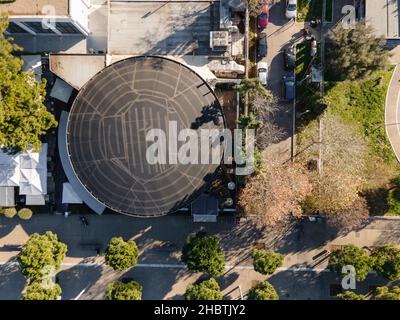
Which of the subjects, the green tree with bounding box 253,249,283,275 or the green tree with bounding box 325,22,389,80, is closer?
the green tree with bounding box 325,22,389,80

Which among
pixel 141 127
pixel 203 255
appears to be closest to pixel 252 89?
pixel 141 127

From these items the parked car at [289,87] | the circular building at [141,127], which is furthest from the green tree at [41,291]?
the parked car at [289,87]

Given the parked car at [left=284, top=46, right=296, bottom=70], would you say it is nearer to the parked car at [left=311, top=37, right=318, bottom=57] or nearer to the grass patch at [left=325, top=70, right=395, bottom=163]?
the parked car at [left=311, top=37, right=318, bottom=57]

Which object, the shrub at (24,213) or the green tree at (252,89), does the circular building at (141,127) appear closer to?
the green tree at (252,89)

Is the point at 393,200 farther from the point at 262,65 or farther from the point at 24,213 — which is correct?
the point at 24,213

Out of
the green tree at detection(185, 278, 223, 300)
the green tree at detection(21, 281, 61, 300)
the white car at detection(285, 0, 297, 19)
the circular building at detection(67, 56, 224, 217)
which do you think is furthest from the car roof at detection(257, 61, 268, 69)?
the green tree at detection(21, 281, 61, 300)

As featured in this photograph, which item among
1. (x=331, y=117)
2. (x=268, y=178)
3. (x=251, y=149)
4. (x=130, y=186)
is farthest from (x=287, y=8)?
(x=130, y=186)

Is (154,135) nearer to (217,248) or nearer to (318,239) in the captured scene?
(217,248)
